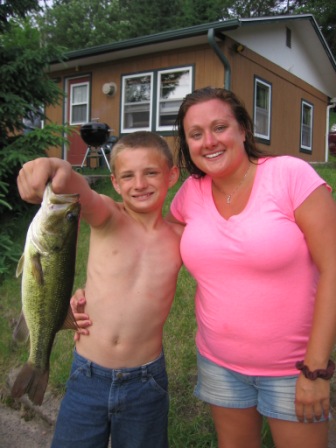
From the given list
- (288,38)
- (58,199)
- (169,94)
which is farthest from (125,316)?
(288,38)

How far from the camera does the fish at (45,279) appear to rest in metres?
1.63

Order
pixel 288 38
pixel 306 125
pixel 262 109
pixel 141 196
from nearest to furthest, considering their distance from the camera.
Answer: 1. pixel 141 196
2. pixel 262 109
3. pixel 288 38
4. pixel 306 125

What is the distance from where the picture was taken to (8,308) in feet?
16.2

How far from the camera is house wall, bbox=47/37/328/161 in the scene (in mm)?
11336

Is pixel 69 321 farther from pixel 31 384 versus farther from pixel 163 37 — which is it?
pixel 163 37

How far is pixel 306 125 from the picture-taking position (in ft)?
51.6

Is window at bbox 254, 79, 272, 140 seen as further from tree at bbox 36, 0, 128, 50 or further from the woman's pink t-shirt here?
tree at bbox 36, 0, 128, 50

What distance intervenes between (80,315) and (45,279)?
454mm

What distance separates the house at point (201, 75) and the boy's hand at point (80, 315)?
9.44 m

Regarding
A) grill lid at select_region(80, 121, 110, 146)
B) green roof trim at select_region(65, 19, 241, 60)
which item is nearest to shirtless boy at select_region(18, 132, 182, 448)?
green roof trim at select_region(65, 19, 241, 60)

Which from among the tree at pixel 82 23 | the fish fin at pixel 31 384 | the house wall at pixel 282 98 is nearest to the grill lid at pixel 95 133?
the house wall at pixel 282 98

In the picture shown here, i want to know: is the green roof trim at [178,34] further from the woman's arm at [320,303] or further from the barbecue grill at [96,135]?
the woman's arm at [320,303]

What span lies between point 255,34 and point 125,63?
12.5ft

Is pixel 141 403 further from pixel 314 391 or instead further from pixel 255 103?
pixel 255 103
